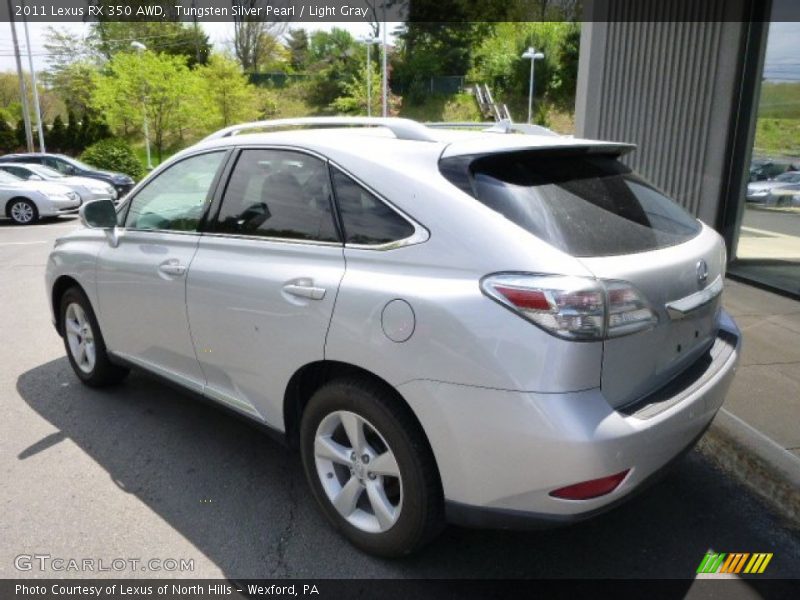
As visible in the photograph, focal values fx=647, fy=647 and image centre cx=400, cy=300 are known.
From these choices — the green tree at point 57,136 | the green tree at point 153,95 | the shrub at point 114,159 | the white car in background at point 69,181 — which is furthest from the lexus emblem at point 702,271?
the green tree at point 57,136

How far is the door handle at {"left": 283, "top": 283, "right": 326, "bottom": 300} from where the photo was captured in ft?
8.46

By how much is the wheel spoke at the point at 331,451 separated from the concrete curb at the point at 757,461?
6.73 feet

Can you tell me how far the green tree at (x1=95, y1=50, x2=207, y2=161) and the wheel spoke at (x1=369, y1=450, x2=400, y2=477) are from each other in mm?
28157

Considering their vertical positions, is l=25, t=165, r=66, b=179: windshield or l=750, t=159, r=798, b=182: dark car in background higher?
l=750, t=159, r=798, b=182: dark car in background

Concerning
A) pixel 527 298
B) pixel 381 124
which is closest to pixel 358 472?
pixel 527 298

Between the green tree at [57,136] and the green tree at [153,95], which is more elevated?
the green tree at [153,95]

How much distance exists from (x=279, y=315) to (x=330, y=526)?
980 mm

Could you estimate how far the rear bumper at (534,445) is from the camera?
6.75 feet

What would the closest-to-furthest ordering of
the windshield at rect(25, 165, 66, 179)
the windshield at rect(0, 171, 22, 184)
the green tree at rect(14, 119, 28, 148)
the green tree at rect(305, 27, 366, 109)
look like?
the windshield at rect(0, 171, 22, 184)
the windshield at rect(25, 165, 66, 179)
the green tree at rect(14, 119, 28, 148)
the green tree at rect(305, 27, 366, 109)

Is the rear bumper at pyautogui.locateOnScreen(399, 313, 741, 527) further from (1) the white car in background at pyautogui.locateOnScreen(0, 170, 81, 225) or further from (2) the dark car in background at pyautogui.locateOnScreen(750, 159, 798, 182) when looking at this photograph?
(1) the white car in background at pyautogui.locateOnScreen(0, 170, 81, 225)

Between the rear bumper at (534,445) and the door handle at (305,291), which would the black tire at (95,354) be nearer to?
the door handle at (305,291)

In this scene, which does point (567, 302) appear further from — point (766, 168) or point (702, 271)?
point (766, 168)

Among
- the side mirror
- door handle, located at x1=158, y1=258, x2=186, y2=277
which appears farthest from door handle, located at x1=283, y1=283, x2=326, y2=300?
the side mirror

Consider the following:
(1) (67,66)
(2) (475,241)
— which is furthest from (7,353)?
(1) (67,66)
